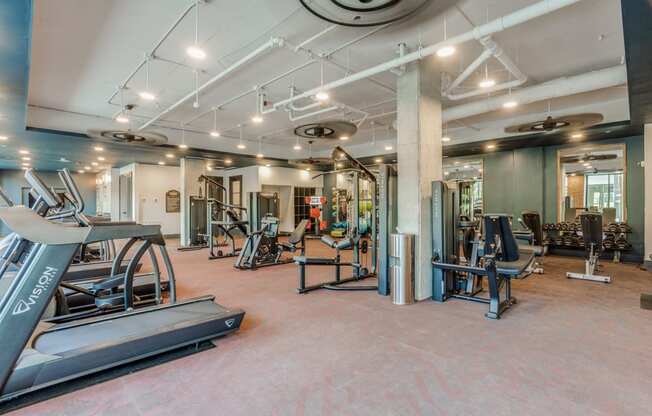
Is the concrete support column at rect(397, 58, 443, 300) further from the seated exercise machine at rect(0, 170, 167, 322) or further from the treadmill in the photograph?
the seated exercise machine at rect(0, 170, 167, 322)

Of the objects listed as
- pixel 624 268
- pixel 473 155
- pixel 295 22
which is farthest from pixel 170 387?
pixel 473 155

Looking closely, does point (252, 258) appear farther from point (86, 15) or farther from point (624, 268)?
point (624, 268)

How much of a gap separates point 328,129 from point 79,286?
440 centimetres

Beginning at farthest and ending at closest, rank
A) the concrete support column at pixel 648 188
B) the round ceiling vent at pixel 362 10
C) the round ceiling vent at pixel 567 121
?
1. the concrete support column at pixel 648 188
2. the round ceiling vent at pixel 567 121
3. the round ceiling vent at pixel 362 10

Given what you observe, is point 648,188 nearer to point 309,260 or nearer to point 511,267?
point 511,267

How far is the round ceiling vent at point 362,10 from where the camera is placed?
2.80 metres

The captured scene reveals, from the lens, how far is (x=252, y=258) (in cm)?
683

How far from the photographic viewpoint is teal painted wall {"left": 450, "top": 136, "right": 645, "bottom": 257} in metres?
7.46

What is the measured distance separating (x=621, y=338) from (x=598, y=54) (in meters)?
4.14

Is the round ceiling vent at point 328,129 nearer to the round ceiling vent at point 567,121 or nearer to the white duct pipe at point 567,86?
the white duct pipe at point 567,86

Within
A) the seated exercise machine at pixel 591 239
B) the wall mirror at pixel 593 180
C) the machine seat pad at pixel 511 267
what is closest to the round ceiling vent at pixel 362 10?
the machine seat pad at pixel 511 267

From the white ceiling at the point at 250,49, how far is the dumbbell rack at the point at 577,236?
2.59 m

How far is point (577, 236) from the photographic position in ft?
26.7

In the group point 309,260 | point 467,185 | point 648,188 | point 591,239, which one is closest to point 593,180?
point 648,188
